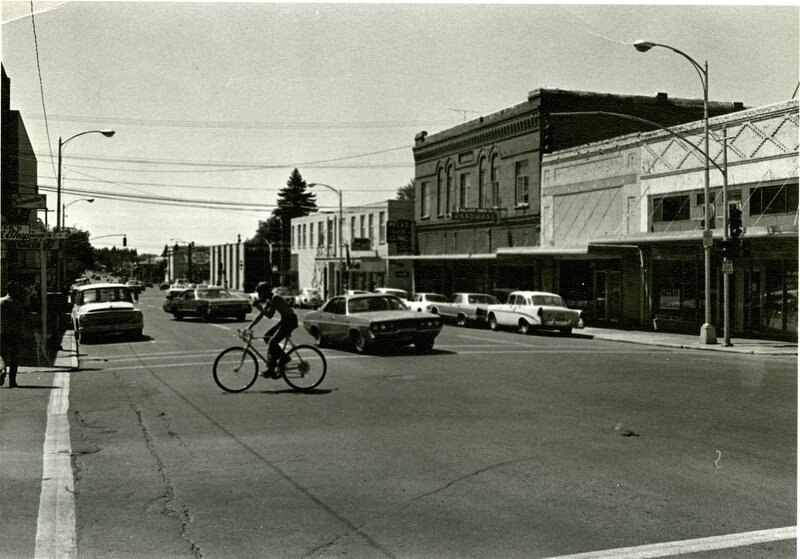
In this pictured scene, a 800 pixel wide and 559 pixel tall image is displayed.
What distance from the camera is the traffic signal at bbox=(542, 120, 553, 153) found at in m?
37.8

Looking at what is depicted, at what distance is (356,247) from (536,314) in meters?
30.7

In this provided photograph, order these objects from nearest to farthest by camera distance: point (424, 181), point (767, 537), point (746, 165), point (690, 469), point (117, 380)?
point (767, 537), point (690, 469), point (117, 380), point (746, 165), point (424, 181)

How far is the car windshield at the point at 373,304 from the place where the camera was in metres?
19.3

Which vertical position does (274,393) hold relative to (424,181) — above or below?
below

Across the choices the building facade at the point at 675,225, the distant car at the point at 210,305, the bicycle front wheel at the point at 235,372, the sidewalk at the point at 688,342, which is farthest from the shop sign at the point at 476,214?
the bicycle front wheel at the point at 235,372

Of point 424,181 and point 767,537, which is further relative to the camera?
point 424,181

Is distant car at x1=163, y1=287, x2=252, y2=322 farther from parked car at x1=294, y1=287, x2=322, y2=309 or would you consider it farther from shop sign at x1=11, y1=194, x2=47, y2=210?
parked car at x1=294, y1=287, x2=322, y2=309

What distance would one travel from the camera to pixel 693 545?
17.9 ft

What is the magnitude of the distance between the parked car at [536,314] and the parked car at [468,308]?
125cm

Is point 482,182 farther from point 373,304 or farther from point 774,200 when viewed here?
point 373,304

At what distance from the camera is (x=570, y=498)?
21.5ft

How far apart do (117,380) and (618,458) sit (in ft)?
32.1

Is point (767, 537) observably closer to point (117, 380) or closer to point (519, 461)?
point (519, 461)

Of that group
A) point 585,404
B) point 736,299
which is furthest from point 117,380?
point 736,299
